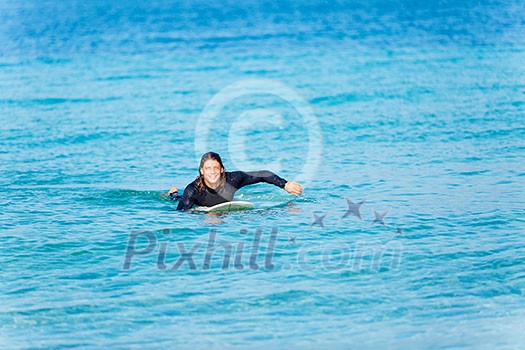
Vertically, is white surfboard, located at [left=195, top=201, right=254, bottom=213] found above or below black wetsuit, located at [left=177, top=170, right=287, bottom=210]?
below

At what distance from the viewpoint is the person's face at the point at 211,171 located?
13016mm

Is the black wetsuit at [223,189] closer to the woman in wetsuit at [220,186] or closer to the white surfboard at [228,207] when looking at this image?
the woman in wetsuit at [220,186]

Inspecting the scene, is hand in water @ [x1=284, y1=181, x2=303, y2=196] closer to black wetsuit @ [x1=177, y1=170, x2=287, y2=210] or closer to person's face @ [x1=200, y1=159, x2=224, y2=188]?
black wetsuit @ [x1=177, y1=170, x2=287, y2=210]

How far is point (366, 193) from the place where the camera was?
14.7 metres

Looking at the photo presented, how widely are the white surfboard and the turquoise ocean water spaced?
0.15 metres

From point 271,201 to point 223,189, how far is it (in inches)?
47.9

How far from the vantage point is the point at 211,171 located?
42.7ft

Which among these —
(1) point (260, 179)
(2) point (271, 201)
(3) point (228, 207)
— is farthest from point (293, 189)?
(2) point (271, 201)

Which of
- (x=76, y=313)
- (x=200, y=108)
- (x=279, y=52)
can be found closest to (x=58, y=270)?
(x=76, y=313)

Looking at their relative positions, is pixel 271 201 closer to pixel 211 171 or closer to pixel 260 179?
pixel 260 179

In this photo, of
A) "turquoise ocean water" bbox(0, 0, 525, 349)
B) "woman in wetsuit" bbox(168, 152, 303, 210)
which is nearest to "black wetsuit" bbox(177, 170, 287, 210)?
"woman in wetsuit" bbox(168, 152, 303, 210)

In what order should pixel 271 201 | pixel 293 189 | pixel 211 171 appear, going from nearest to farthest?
pixel 211 171
pixel 293 189
pixel 271 201

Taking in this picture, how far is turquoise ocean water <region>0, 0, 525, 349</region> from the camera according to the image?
9.51 m

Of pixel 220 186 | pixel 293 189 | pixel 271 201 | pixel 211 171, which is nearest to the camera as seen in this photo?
pixel 211 171
